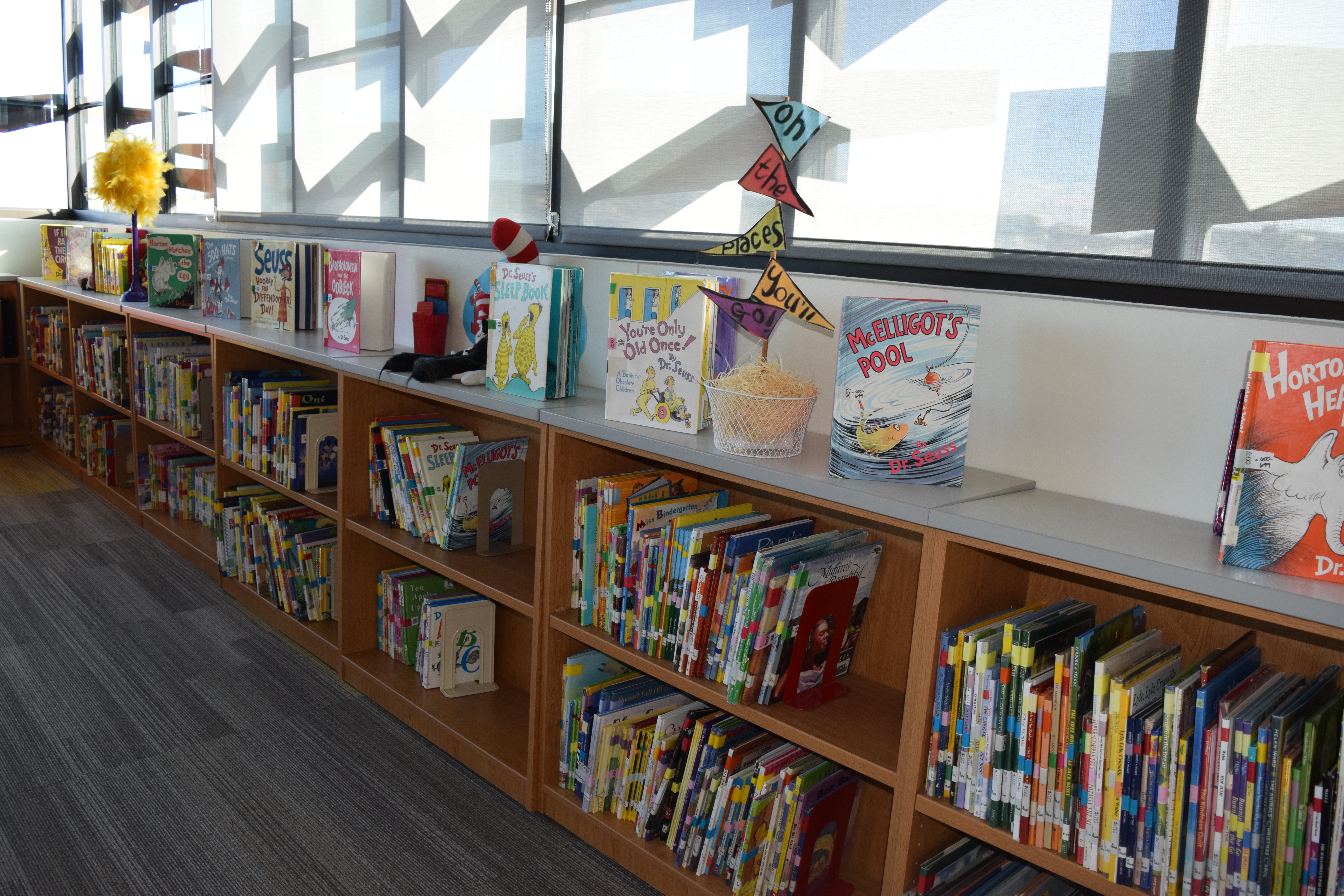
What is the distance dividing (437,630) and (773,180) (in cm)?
148

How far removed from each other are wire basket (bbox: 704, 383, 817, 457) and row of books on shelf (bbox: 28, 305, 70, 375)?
4195 millimetres

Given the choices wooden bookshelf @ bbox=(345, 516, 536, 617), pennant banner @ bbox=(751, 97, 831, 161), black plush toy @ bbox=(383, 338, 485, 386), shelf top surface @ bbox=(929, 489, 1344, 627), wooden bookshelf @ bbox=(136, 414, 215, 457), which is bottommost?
wooden bookshelf @ bbox=(345, 516, 536, 617)

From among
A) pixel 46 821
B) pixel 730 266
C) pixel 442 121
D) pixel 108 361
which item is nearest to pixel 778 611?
pixel 730 266

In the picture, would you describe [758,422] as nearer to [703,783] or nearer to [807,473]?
[807,473]

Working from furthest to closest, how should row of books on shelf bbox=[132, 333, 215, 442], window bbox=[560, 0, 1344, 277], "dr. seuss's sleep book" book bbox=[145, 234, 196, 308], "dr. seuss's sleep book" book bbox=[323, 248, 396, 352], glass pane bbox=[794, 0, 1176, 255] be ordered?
"dr. seuss's sleep book" book bbox=[145, 234, 196, 308] < row of books on shelf bbox=[132, 333, 215, 442] < "dr. seuss's sleep book" book bbox=[323, 248, 396, 352] < glass pane bbox=[794, 0, 1176, 255] < window bbox=[560, 0, 1344, 277]

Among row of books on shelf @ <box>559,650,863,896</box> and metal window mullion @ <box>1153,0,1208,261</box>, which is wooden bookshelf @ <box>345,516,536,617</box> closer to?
row of books on shelf @ <box>559,650,863,896</box>

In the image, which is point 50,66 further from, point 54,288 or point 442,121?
point 442,121

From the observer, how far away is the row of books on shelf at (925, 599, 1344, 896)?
1140 mm

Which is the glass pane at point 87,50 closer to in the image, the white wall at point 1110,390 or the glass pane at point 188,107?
the glass pane at point 188,107

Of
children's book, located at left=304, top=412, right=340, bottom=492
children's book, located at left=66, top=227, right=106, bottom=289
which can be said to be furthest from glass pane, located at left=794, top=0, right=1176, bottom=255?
children's book, located at left=66, top=227, right=106, bottom=289

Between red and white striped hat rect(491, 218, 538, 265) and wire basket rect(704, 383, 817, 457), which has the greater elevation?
red and white striped hat rect(491, 218, 538, 265)

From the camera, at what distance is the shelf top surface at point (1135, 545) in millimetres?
1100

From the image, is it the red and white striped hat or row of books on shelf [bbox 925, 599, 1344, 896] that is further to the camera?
the red and white striped hat

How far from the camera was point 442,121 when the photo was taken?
120 inches
